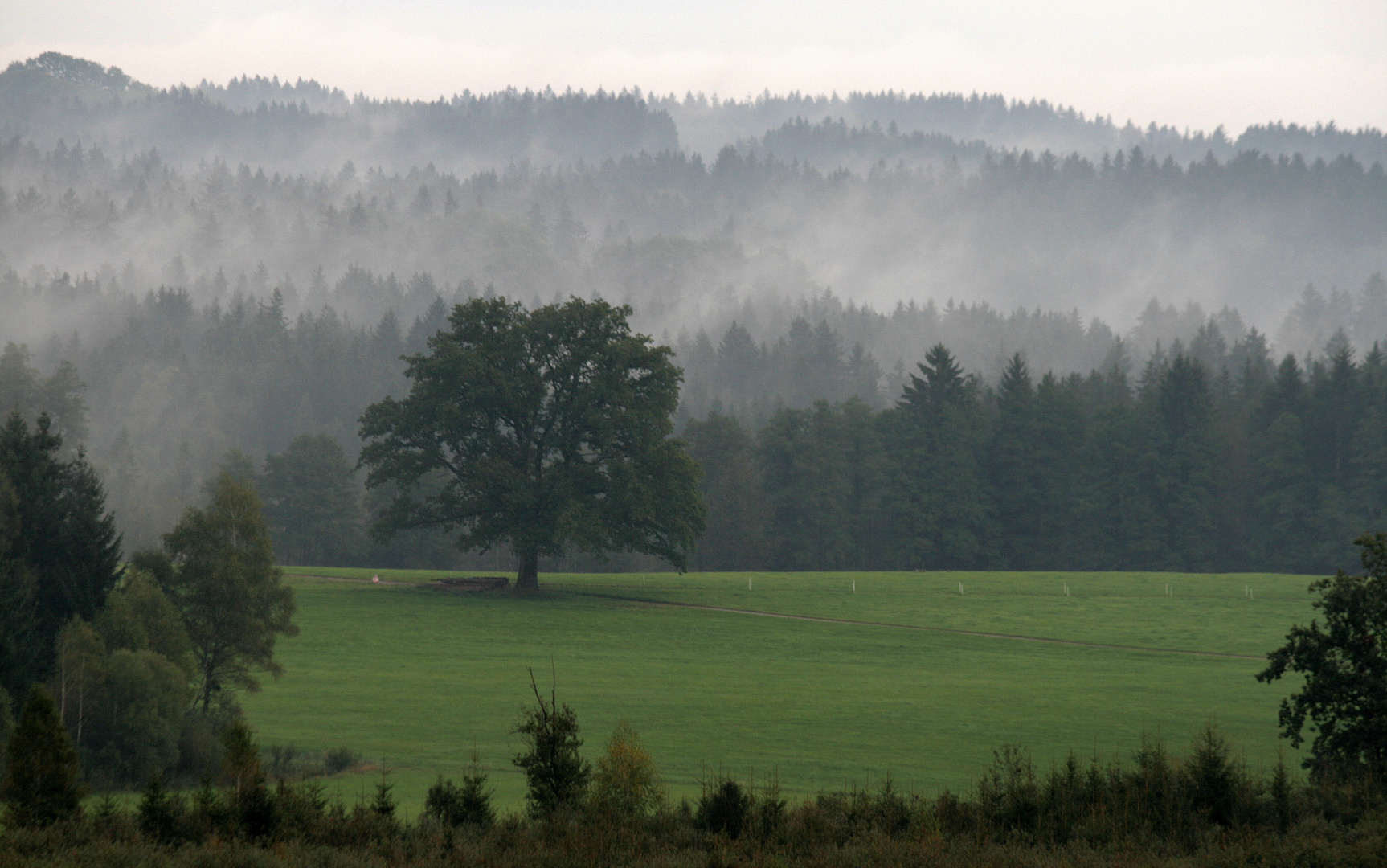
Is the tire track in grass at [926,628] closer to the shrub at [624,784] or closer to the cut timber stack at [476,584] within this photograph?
the cut timber stack at [476,584]

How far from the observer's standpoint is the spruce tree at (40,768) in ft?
59.8

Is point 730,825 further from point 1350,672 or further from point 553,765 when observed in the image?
point 1350,672

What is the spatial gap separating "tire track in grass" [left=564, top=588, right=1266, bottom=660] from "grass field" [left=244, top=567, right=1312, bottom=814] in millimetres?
254

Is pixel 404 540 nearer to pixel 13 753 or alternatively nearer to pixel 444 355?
pixel 444 355

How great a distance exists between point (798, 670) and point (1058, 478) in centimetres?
7107

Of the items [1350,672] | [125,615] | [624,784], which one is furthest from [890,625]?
[624,784]

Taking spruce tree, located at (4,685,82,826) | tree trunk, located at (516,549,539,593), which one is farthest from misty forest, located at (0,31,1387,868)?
tree trunk, located at (516,549,539,593)

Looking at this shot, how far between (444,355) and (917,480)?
5701 cm

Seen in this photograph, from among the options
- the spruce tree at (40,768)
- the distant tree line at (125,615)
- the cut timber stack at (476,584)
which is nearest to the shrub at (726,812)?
the spruce tree at (40,768)

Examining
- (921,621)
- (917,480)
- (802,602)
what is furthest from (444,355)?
(917,480)

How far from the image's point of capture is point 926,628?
58.3 meters

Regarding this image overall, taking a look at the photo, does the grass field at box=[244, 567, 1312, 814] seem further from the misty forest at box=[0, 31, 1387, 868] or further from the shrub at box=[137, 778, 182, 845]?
the shrub at box=[137, 778, 182, 845]

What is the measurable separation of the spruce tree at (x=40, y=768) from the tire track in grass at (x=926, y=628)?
141ft

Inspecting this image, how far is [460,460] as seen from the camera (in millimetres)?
69000
